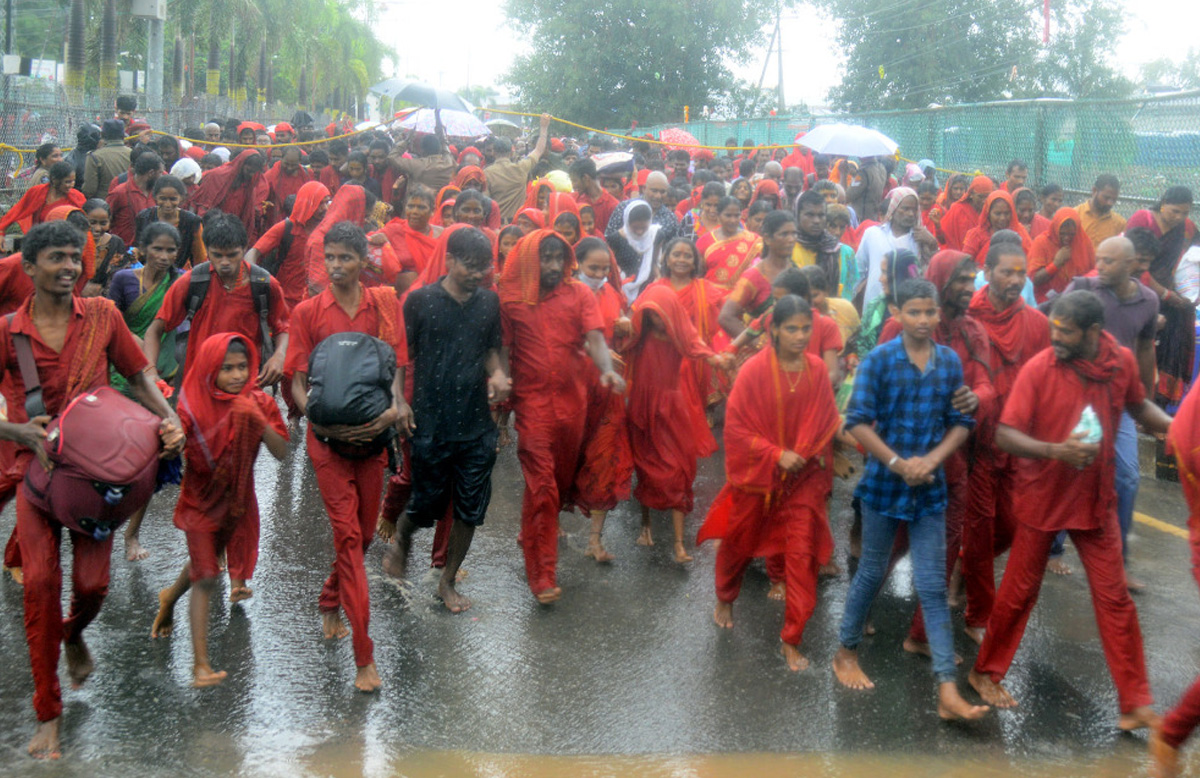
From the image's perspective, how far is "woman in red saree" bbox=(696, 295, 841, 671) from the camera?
497 centimetres

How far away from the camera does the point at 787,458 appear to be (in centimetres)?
492

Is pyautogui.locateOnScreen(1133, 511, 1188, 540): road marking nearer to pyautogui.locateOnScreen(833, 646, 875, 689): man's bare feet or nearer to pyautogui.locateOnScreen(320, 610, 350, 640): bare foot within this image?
pyautogui.locateOnScreen(833, 646, 875, 689): man's bare feet

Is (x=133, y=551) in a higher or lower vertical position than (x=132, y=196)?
lower

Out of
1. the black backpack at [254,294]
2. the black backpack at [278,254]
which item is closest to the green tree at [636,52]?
the black backpack at [278,254]

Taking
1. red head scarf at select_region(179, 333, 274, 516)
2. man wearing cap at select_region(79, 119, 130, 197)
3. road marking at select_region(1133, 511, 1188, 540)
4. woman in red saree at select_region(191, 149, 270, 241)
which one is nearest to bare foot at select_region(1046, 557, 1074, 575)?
road marking at select_region(1133, 511, 1188, 540)

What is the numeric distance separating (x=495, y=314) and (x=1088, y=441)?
2651 millimetres

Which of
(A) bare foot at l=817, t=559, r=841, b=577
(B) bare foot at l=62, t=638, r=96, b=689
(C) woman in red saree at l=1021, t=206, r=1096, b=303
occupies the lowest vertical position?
(B) bare foot at l=62, t=638, r=96, b=689

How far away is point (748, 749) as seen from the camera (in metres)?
4.32

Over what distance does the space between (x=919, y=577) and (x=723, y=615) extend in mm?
1100

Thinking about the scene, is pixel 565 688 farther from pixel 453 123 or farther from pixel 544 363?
pixel 453 123

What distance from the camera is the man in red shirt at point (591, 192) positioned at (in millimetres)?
10516

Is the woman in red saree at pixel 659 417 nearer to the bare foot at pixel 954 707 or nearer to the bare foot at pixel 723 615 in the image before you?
Result: the bare foot at pixel 723 615

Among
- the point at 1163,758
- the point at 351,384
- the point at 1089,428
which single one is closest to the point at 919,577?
the point at 1089,428

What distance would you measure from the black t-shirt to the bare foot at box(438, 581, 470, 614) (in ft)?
2.49
